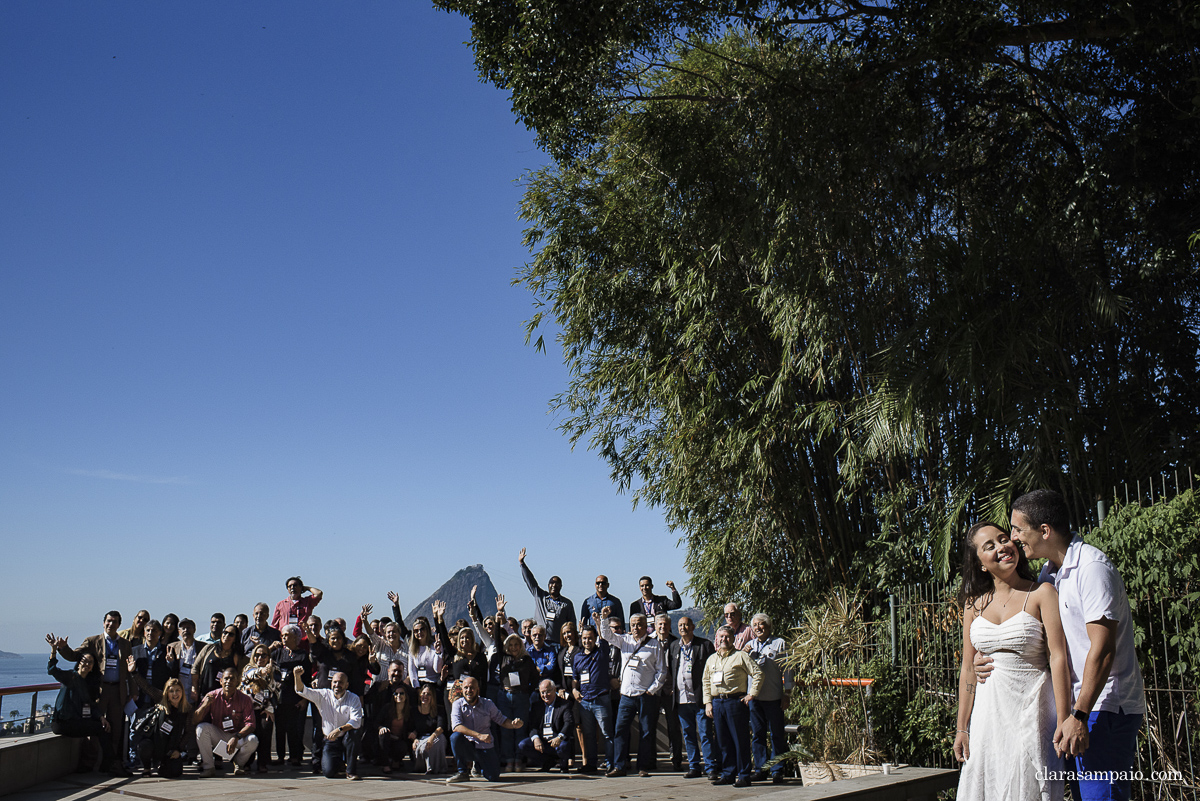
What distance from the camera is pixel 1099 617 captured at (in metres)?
3.08

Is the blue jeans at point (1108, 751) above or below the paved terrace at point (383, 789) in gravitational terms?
above

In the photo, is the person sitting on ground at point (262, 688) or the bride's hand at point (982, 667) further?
the person sitting on ground at point (262, 688)

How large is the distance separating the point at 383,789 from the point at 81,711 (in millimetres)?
3168

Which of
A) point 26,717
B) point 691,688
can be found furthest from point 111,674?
point 691,688

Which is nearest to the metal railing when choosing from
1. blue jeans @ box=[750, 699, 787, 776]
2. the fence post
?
blue jeans @ box=[750, 699, 787, 776]

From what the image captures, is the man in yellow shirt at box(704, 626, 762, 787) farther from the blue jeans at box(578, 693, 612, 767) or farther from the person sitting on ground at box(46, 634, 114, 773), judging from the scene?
the person sitting on ground at box(46, 634, 114, 773)

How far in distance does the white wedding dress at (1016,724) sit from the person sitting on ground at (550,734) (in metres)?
6.56

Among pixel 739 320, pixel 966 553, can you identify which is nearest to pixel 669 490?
pixel 739 320

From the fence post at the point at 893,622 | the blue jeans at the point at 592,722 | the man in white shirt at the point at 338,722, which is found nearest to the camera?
the fence post at the point at 893,622

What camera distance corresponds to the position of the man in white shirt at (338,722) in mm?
8875

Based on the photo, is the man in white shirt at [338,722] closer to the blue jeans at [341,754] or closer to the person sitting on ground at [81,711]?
the blue jeans at [341,754]

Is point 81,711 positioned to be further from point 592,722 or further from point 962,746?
point 962,746

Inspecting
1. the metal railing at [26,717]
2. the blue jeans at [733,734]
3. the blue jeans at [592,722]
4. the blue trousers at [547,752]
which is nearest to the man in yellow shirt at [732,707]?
the blue jeans at [733,734]

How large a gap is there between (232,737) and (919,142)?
871cm
